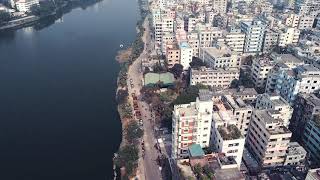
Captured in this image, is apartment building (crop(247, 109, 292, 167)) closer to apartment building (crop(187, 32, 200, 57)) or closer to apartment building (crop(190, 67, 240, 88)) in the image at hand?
apartment building (crop(190, 67, 240, 88))

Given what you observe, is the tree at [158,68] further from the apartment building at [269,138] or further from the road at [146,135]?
the apartment building at [269,138]

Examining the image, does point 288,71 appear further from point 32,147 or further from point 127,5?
point 127,5

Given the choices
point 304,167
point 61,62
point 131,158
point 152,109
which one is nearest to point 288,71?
point 304,167

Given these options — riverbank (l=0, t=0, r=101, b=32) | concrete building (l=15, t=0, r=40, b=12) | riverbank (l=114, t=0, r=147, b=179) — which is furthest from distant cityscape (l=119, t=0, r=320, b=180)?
concrete building (l=15, t=0, r=40, b=12)

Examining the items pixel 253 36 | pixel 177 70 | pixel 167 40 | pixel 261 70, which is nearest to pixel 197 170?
pixel 261 70

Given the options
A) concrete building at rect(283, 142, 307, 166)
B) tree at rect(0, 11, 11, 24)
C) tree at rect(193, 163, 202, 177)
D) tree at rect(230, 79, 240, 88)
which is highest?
tree at rect(193, 163, 202, 177)

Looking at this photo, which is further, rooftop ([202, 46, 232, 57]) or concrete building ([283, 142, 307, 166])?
rooftop ([202, 46, 232, 57])

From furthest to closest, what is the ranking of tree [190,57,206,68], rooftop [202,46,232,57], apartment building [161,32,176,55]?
apartment building [161,32,176,55] < tree [190,57,206,68] < rooftop [202,46,232,57]

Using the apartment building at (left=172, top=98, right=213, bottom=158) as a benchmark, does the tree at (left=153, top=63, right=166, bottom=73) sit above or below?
below
